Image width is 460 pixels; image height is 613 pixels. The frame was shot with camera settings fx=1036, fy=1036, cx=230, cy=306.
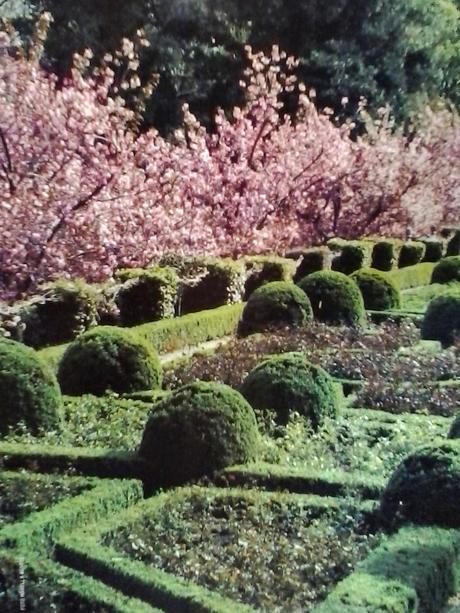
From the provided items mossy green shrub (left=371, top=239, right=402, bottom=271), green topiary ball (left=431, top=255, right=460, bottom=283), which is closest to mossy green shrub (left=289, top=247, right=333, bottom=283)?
mossy green shrub (left=371, top=239, right=402, bottom=271)

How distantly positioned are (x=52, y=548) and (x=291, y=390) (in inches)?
131

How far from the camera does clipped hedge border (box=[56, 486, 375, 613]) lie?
15.9 ft

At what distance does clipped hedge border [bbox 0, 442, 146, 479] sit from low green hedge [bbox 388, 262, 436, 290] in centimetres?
1427

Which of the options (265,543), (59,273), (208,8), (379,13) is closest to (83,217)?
Result: (59,273)

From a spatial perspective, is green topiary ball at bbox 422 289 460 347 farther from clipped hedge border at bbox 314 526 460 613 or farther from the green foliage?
clipped hedge border at bbox 314 526 460 613

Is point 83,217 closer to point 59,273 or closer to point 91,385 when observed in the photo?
point 59,273

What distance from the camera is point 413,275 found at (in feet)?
72.7

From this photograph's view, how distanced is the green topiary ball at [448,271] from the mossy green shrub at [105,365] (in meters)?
12.5

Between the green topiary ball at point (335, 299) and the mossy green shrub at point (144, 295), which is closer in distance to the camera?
the mossy green shrub at point (144, 295)

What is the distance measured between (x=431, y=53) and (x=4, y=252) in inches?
846

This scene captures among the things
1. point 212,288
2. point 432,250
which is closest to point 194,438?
point 212,288

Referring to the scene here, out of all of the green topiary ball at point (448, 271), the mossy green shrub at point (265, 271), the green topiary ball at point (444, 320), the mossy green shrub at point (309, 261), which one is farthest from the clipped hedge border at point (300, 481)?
the green topiary ball at point (448, 271)

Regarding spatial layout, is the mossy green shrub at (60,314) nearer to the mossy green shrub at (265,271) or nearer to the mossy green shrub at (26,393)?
the mossy green shrub at (26,393)

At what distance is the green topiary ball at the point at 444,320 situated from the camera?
1379 centimetres
